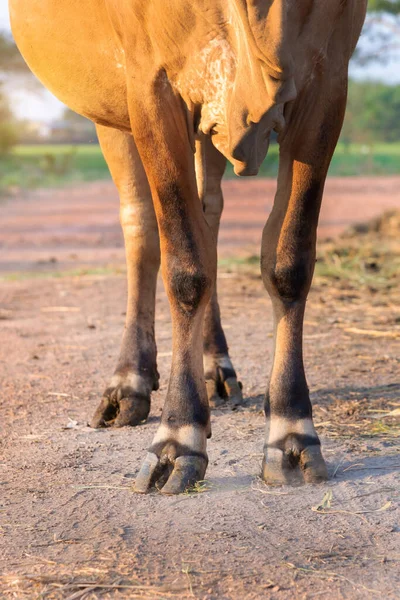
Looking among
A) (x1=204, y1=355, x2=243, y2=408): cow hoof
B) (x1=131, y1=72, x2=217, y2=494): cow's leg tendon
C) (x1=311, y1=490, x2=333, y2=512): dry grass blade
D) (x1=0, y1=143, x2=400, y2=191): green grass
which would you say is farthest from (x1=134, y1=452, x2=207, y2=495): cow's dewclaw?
(x1=0, y1=143, x2=400, y2=191): green grass

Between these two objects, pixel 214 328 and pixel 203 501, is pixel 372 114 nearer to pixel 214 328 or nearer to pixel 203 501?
pixel 214 328

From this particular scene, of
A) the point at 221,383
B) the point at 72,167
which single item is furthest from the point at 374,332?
the point at 72,167

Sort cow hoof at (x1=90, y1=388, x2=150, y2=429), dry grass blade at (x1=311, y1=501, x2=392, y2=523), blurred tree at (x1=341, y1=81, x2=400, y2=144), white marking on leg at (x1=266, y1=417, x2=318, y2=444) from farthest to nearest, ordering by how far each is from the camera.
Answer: blurred tree at (x1=341, y1=81, x2=400, y2=144) < cow hoof at (x1=90, y1=388, x2=150, y2=429) < white marking on leg at (x1=266, y1=417, x2=318, y2=444) < dry grass blade at (x1=311, y1=501, x2=392, y2=523)

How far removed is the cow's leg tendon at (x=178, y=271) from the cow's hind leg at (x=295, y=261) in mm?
230

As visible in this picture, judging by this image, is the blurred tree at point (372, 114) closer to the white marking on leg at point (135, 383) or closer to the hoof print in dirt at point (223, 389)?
the hoof print in dirt at point (223, 389)

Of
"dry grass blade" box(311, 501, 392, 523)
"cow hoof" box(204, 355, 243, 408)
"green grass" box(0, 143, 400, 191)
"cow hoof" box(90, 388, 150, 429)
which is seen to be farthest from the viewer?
"green grass" box(0, 143, 400, 191)

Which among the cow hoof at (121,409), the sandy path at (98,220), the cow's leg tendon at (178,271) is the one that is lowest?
the sandy path at (98,220)

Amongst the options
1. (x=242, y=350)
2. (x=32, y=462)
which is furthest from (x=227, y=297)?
(x=32, y=462)

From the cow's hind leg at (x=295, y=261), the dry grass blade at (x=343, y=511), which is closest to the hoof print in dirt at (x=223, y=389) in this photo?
the cow's hind leg at (x=295, y=261)

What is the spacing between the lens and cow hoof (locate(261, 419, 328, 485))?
3.17 meters

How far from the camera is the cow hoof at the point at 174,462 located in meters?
3.13

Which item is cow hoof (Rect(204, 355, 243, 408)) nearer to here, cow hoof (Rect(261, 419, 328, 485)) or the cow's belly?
cow hoof (Rect(261, 419, 328, 485))

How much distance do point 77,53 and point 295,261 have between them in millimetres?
1476

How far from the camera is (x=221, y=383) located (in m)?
4.39
